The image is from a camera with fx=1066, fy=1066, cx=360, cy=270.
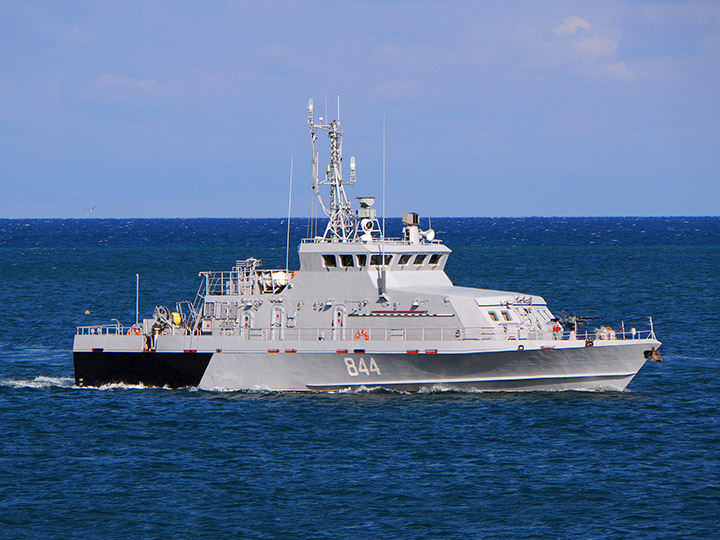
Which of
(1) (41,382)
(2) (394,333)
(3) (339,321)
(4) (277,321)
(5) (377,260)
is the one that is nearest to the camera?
(2) (394,333)

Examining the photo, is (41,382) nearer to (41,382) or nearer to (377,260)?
(41,382)

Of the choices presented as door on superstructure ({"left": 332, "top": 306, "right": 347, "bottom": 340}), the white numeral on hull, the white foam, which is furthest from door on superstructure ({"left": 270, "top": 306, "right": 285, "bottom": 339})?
the white foam

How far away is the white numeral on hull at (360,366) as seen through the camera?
33594mm

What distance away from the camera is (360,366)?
33.7 metres

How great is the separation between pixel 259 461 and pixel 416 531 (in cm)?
634

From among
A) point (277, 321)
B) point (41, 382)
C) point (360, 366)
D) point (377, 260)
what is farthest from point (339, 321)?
point (41, 382)

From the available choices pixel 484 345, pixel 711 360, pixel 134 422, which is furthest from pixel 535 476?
pixel 711 360

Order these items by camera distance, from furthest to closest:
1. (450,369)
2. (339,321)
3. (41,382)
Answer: (41,382)
(339,321)
(450,369)

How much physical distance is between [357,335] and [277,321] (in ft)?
9.71

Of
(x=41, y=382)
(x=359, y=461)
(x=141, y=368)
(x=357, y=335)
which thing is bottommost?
(x=359, y=461)

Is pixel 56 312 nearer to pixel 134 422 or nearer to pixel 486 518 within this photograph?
pixel 134 422

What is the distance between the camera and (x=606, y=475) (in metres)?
26.5

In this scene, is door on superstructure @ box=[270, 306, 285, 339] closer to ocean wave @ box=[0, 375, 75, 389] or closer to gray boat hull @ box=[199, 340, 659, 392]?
gray boat hull @ box=[199, 340, 659, 392]

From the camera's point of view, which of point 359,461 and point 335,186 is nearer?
point 359,461
